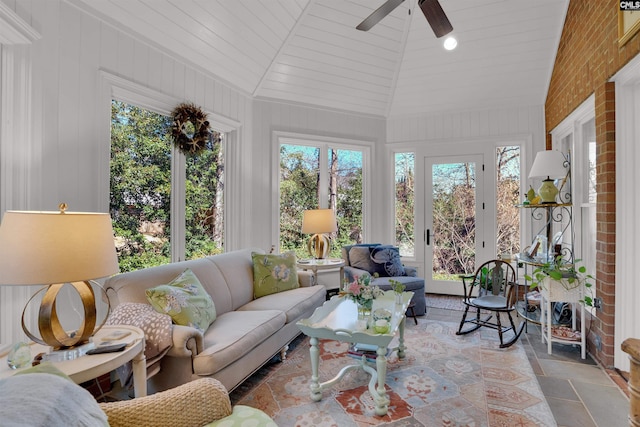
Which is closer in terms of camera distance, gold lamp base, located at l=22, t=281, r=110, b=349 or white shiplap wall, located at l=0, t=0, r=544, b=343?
gold lamp base, located at l=22, t=281, r=110, b=349

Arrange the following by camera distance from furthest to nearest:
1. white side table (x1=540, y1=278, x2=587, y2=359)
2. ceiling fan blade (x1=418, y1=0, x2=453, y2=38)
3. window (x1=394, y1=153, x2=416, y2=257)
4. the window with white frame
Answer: window (x1=394, y1=153, x2=416, y2=257)
the window with white frame
white side table (x1=540, y1=278, x2=587, y2=359)
ceiling fan blade (x1=418, y1=0, x2=453, y2=38)

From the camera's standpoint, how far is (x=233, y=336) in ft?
7.79

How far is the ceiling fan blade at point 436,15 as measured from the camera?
2.57 meters

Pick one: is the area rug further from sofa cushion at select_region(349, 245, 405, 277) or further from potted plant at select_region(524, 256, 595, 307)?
sofa cushion at select_region(349, 245, 405, 277)

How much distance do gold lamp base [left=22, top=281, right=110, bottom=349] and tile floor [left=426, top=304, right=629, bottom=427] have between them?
263 cm

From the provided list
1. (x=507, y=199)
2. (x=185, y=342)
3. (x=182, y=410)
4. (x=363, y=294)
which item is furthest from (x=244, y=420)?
(x=507, y=199)

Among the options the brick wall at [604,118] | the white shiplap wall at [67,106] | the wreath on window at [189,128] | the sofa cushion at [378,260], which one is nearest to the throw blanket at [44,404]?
the white shiplap wall at [67,106]

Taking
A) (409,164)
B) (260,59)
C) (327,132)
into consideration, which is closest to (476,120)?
(409,164)

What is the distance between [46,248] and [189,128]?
2269 millimetres

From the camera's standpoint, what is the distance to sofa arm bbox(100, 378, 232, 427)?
1.26 metres

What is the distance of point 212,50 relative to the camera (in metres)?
3.71

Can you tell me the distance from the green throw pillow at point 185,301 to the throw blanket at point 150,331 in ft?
0.28

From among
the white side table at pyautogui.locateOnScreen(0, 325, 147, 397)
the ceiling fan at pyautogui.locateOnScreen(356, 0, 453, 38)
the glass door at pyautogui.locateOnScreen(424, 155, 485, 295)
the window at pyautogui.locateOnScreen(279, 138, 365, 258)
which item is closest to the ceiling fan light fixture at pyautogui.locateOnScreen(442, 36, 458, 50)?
the ceiling fan at pyautogui.locateOnScreen(356, 0, 453, 38)

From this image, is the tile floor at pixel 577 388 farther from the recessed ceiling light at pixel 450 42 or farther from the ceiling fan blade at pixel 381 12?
the recessed ceiling light at pixel 450 42
